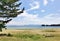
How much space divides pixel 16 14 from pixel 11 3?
112 inches

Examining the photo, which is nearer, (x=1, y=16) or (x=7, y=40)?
(x=7, y=40)

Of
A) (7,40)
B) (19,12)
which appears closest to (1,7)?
(19,12)

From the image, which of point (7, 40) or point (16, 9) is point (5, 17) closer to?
point (16, 9)

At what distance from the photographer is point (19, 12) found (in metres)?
60.4

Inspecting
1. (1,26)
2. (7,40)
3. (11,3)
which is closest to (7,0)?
(11,3)

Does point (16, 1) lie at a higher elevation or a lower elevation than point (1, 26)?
higher

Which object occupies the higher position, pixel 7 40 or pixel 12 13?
pixel 12 13

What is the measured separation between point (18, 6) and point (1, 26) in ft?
22.0

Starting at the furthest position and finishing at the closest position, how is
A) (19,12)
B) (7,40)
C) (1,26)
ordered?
(19,12) < (1,26) < (7,40)

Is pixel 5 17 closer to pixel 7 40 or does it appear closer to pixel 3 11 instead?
pixel 3 11

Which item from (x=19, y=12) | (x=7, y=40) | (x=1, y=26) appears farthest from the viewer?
(x=19, y=12)

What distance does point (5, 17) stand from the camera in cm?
5909

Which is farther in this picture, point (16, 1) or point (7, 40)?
point (16, 1)

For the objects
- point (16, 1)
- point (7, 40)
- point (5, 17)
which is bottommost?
point (7, 40)
